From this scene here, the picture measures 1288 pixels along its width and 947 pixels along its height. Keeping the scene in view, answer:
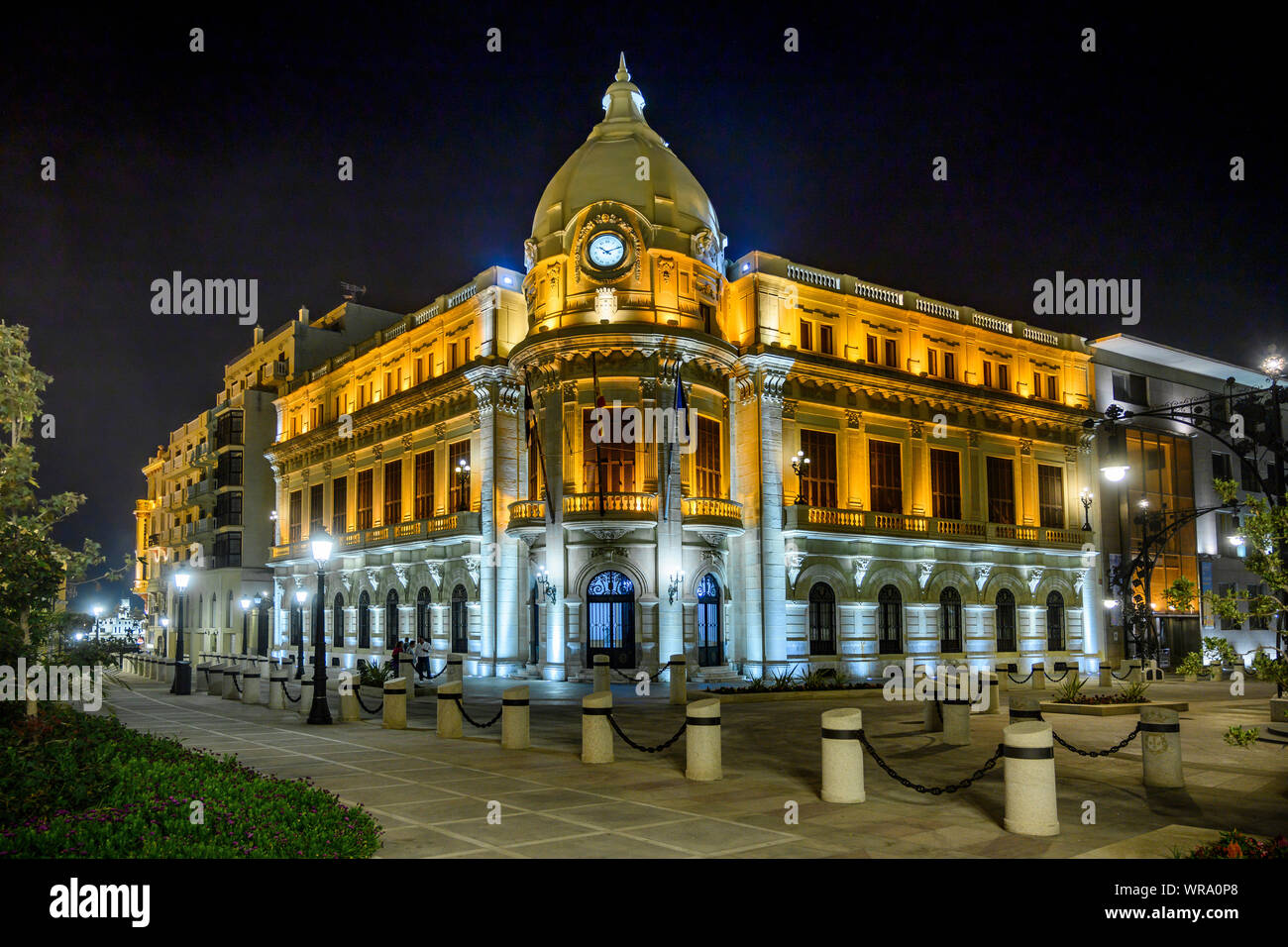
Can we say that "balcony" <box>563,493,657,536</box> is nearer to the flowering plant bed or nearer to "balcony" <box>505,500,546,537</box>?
"balcony" <box>505,500,546,537</box>

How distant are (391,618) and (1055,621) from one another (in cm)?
3237

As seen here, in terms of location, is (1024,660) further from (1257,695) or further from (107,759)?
(107,759)

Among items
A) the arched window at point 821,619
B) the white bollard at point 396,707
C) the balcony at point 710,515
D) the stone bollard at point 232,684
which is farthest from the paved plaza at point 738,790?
the arched window at point 821,619

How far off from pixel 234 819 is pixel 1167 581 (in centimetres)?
5355

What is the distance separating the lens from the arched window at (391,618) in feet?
159

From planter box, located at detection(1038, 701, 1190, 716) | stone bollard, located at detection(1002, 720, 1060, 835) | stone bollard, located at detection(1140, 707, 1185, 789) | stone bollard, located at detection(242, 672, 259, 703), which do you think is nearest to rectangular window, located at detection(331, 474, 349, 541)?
stone bollard, located at detection(242, 672, 259, 703)

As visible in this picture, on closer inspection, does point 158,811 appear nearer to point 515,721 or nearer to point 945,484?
point 515,721

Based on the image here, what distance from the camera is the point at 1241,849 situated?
8000 millimetres

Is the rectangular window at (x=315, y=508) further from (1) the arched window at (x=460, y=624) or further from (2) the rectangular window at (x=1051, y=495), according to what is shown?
(2) the rectangular window at (x=1051, y=495)

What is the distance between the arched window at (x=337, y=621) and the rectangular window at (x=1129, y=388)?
42359 mm

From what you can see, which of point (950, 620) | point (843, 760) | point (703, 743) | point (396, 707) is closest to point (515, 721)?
point (703, 743)

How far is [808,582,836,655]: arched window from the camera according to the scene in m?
40.1
